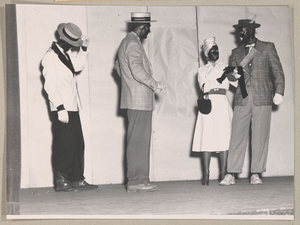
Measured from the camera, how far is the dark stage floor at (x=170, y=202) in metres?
6.08

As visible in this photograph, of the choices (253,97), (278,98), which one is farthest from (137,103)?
(278,98)

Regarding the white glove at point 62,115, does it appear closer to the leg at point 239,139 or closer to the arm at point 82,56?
the arm at point 82,56

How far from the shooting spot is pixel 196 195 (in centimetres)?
639

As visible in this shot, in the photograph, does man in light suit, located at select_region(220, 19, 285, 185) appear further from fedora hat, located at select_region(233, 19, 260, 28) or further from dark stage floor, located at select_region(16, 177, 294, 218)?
dark stage floor, located at select_region(16, 177, 294, 218)

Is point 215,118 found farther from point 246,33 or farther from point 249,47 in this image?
point 246,33

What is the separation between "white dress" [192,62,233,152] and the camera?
265 inches

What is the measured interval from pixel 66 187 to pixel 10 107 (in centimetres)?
96

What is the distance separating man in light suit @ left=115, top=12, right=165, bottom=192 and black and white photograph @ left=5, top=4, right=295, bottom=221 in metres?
0.01

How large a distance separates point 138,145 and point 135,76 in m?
0.68

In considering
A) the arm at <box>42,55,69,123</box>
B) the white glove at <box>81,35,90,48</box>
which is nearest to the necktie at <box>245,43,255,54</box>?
the white glove at <box>81,35,90,48</box>

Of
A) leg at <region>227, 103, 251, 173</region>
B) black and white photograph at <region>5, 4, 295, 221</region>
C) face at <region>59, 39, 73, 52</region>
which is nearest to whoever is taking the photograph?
black and white photograph at <region>5, 4, 295, 221</region>

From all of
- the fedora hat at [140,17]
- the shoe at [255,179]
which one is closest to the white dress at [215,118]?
the shoe at [255,179]

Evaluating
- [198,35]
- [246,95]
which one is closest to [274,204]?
[246,95]

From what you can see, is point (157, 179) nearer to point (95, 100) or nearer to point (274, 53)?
point (95, 100)
